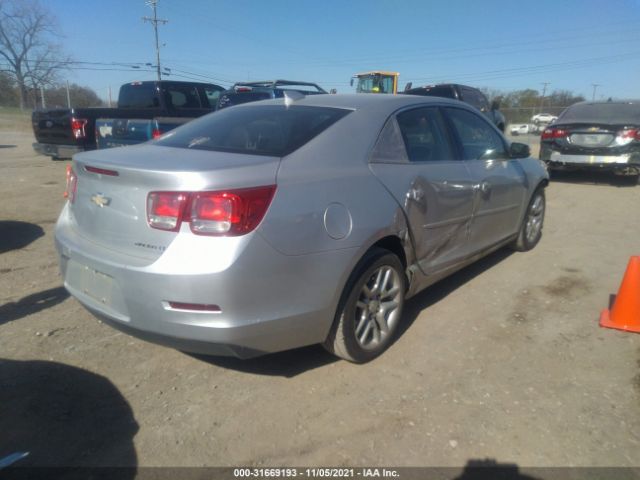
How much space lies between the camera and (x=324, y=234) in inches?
99.1

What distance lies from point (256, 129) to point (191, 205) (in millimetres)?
990

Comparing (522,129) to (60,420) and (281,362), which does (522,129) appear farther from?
(60,420)

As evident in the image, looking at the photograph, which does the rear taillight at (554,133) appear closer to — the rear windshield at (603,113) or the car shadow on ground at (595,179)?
the rear windshield at (603,113)

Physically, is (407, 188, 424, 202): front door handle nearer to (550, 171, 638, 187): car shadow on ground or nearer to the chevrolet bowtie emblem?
the chevrolet bowtie emblem

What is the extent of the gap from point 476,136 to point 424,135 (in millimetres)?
930

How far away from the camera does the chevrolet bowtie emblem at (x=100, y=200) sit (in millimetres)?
2543

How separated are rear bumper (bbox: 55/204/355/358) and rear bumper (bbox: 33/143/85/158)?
782 centimetres

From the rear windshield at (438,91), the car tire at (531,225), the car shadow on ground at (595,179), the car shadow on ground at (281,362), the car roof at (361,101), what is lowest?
the car shadow on ground at (281,362)

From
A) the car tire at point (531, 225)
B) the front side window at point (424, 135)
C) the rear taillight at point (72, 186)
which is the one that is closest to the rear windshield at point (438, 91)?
the car tire at point (531, 225)

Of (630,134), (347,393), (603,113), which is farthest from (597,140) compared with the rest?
(347,393)

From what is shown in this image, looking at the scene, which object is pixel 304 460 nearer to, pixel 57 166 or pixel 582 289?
pixel 582 289

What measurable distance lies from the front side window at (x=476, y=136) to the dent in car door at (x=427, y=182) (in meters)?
0.25

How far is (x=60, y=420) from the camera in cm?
249

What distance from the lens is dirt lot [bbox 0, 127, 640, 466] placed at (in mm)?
2326
